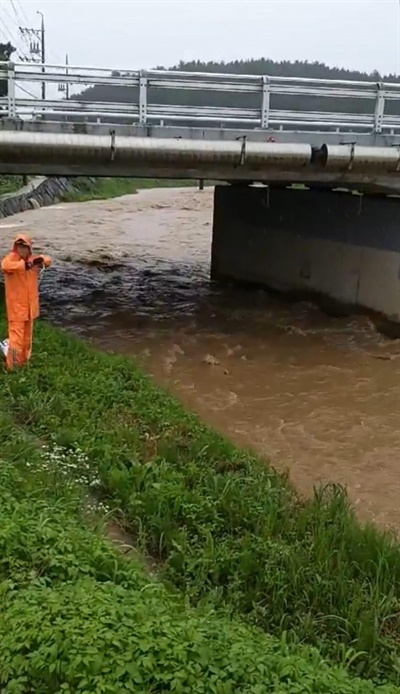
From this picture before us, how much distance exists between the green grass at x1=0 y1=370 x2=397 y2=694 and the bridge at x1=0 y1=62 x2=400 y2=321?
8.24 metres

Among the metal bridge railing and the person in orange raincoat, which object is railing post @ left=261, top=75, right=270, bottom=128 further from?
the person in orange raincoat

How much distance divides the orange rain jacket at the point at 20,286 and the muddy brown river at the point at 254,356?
10.0 feet

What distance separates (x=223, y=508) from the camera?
628cm

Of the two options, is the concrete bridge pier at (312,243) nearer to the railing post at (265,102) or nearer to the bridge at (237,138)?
the bridge at (237,138)

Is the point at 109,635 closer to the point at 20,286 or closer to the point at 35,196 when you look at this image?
the point at 20,286

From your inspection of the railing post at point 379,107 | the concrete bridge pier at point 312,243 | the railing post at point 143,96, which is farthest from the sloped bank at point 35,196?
the railing post at point 379,107

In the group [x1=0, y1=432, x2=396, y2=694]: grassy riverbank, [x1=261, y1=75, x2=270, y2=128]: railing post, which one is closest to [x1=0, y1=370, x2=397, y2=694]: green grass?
[x1=0, y1=432, x2=396, y2=694]: grassy riverbank

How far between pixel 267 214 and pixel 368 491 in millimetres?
12097

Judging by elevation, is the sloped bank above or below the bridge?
below

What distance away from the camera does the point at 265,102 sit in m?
12.5

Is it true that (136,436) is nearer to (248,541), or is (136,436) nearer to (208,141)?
(248,541)

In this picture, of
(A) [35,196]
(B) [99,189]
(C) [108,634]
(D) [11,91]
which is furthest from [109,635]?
(B) [99,189]

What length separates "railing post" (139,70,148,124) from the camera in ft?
38.4

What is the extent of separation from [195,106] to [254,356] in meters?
4.54
